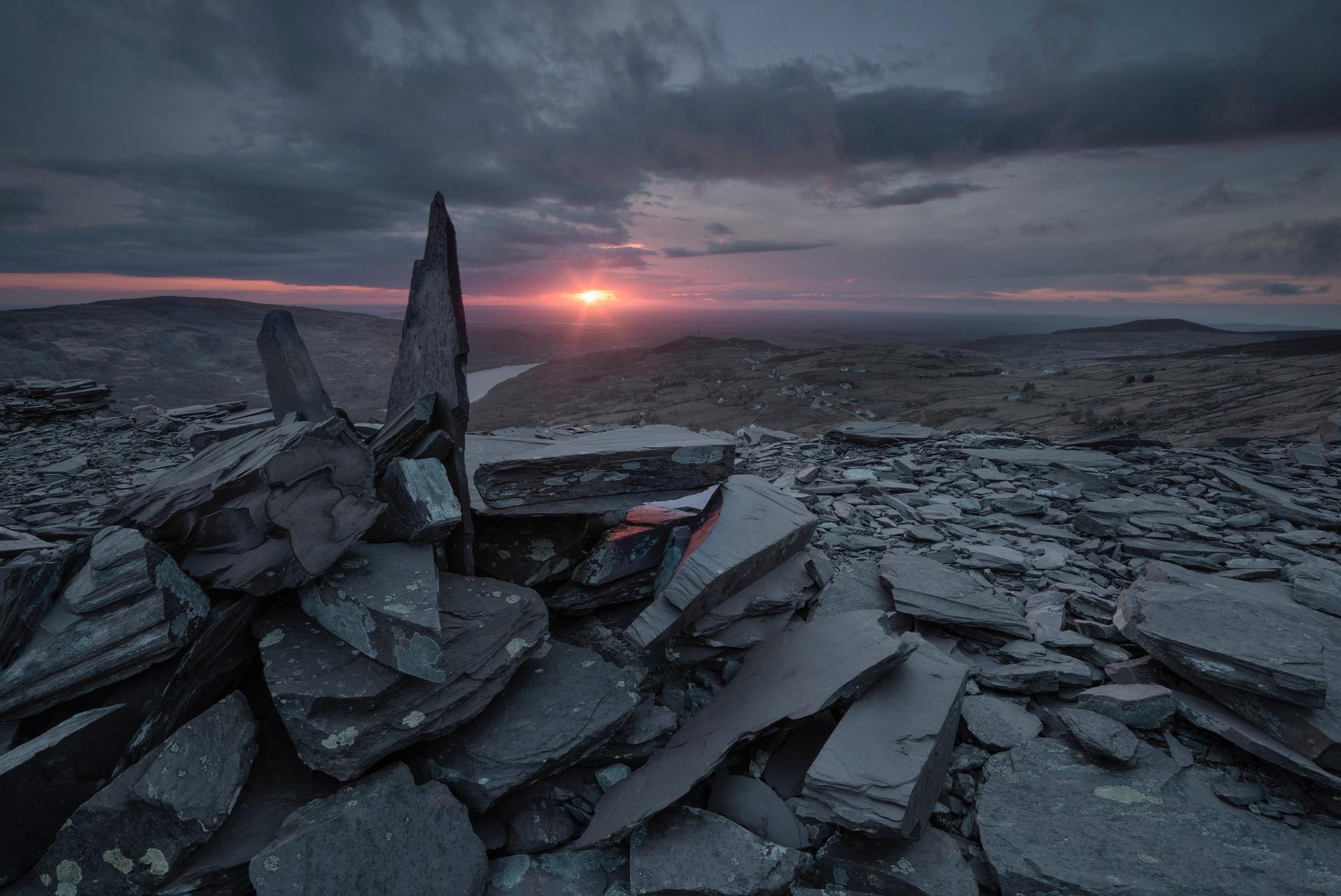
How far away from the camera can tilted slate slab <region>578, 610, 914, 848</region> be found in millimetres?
3033

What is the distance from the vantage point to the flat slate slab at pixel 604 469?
165 inches

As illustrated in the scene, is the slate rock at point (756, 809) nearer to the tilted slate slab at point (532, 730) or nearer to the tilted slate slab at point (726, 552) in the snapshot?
the tilted slate slab at point (532, 730)

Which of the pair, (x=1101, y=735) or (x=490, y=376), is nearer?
(x=1101, y=735)

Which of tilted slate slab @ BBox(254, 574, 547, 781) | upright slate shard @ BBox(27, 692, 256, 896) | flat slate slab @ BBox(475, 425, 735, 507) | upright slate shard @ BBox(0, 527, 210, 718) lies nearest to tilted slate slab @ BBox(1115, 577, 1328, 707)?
flat slate slab @ BBox(475, 425, 735, 507)

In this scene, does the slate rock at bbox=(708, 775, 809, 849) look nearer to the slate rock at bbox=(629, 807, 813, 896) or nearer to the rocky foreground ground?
the rocky foreground ground

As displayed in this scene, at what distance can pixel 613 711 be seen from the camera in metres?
3.31

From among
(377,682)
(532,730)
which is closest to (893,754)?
(532,730)

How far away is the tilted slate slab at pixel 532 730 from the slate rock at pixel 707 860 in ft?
2.01

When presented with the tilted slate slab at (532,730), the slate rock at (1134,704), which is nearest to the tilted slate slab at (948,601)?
the slate rock at (1134,704)

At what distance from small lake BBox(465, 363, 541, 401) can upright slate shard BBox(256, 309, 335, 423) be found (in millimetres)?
35531

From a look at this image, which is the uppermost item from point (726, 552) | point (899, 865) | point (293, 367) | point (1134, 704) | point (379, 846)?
point (293, 367)

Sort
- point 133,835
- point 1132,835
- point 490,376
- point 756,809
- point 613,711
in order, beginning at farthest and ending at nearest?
point 490,376, point 613,711, point 756,809, point 1132,835, point 133,835

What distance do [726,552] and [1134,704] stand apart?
2.69 m

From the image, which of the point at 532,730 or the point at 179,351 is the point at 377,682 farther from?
the point at 179,351
